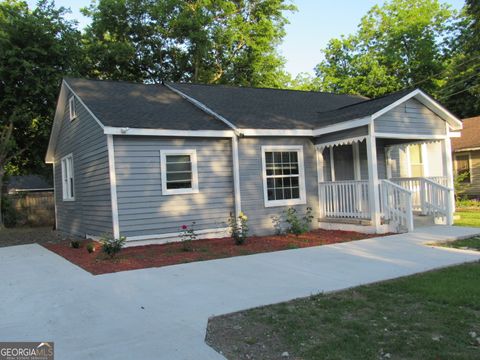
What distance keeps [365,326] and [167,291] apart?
2.97 m

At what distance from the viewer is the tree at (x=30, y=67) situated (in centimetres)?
1855

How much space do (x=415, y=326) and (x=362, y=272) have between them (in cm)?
266

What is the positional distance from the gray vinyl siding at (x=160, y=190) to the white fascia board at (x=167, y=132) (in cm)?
28

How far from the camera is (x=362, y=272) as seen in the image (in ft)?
23.4

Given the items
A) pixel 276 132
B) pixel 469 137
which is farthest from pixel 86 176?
pixel 469 137

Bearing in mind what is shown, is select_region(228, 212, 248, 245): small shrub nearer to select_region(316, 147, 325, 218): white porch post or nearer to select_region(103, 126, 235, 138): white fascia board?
select_region(103, 126, 235, 138): white fascia board

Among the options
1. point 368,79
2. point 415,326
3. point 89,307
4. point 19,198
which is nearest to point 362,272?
point 415,326

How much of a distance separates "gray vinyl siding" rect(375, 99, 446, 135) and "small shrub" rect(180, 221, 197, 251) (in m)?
5.51

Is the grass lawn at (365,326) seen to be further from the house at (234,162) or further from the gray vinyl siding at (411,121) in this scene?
the gray vinyl siding at (411,121)

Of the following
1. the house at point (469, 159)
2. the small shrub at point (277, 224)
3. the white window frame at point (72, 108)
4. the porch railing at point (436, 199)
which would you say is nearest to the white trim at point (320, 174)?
the small shrub at point (277, 224)

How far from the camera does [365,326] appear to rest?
4.50 meters

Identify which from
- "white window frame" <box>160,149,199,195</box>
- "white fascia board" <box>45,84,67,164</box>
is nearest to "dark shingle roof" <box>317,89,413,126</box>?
"white window frame" <box>160,149,199,195</box>

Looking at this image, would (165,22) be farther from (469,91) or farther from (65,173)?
(469,91)

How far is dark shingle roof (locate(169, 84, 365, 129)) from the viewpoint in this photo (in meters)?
12.8
